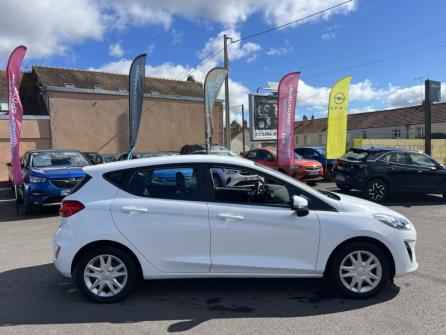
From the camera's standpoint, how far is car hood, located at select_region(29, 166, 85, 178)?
31.4ft

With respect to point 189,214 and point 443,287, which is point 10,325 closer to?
point 189,214

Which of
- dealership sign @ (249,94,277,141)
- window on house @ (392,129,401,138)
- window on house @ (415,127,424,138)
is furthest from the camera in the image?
window on house @ (392,129,401,138)

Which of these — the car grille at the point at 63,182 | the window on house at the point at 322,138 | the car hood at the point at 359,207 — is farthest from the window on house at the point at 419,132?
the car hood at the point at 359,207

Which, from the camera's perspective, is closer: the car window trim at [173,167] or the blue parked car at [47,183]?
the car window trim at [173,167]

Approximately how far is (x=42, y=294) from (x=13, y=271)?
3.96ft

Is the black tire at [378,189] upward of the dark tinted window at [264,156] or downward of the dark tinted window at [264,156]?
downward

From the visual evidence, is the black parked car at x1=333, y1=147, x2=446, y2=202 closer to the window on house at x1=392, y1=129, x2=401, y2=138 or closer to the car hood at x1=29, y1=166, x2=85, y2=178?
the car hood at x1=29, y1=166, x2=85, y2=178

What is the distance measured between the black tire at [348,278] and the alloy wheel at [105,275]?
223 cm

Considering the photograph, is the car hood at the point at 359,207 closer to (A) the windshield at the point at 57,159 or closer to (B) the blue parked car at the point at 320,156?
(A) the windshield at the point at 57,159

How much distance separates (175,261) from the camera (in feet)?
13.8

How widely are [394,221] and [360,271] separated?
67 cm

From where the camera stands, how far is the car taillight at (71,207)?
4227 mm

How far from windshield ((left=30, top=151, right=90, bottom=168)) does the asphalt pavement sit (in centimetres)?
547

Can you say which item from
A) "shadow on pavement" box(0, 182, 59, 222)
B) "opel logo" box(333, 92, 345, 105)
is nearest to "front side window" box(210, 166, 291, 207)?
"shadow on pavement" box(0, 182, 59, 222)
